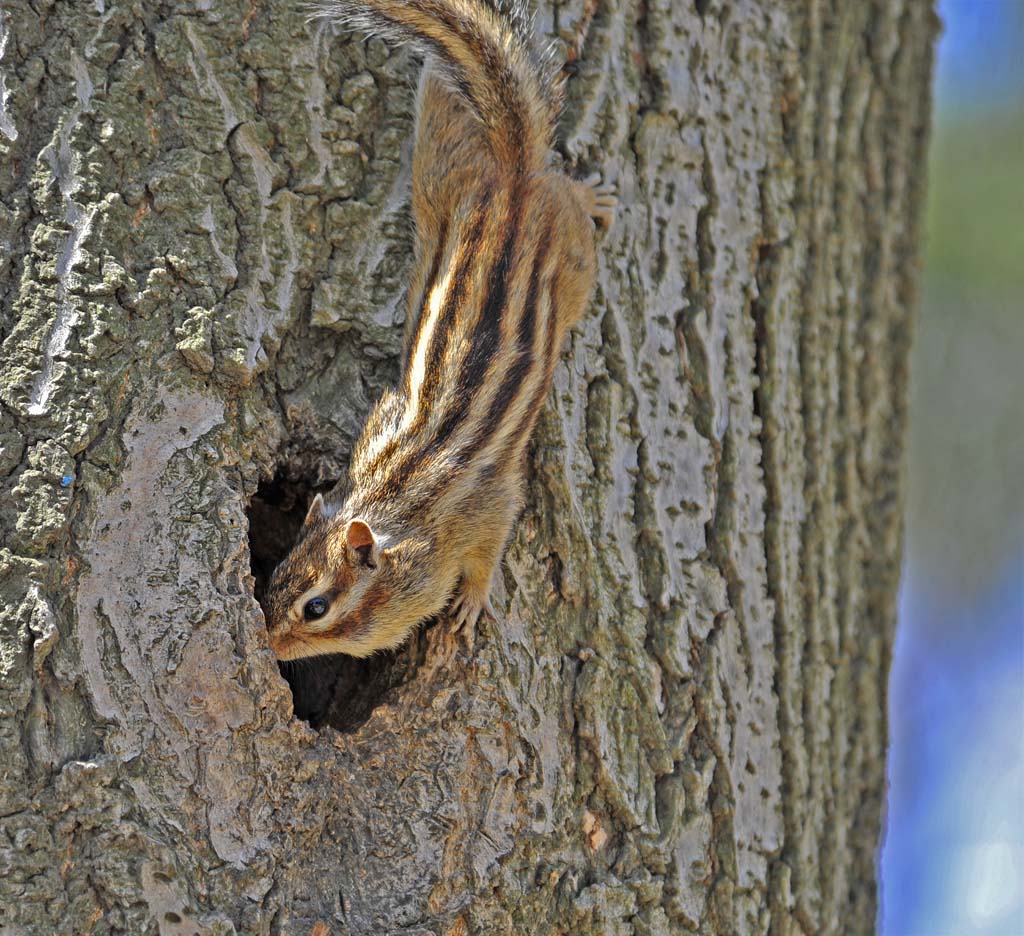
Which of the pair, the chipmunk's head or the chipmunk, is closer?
the chipmunk

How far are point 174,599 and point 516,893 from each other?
3.21ft

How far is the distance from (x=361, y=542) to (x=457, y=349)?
58 cm

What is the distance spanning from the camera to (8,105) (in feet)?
8.29

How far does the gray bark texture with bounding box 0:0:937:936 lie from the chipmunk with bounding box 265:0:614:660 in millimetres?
86

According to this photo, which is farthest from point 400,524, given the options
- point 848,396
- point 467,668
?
point 848,396

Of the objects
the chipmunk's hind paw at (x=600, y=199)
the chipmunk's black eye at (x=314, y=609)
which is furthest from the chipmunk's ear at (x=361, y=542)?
the chipmunk's hind paw at (x=600, y=199)

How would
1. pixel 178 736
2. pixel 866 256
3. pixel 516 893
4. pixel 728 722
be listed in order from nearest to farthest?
1. pixel 178 736
2. pixel 516 893
3. pixel 728 722
4. pixel 866 256

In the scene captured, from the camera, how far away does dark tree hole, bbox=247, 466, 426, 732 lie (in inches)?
119

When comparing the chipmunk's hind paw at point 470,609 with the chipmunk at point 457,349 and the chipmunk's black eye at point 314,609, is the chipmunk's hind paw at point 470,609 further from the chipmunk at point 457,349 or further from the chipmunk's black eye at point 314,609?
the chipmunk's black eye at point 314,609

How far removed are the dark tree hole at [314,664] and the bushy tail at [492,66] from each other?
42.0 inches

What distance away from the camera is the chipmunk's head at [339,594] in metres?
3.05

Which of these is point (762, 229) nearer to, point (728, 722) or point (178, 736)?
point (728, 722)

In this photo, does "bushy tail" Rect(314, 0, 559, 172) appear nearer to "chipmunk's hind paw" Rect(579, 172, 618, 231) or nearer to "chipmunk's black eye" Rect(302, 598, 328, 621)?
"chipmunk's hind paw" Rect(579, 172, 618, 231)

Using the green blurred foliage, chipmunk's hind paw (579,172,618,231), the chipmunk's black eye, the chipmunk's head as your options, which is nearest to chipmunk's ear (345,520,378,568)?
the chipmunk's head
